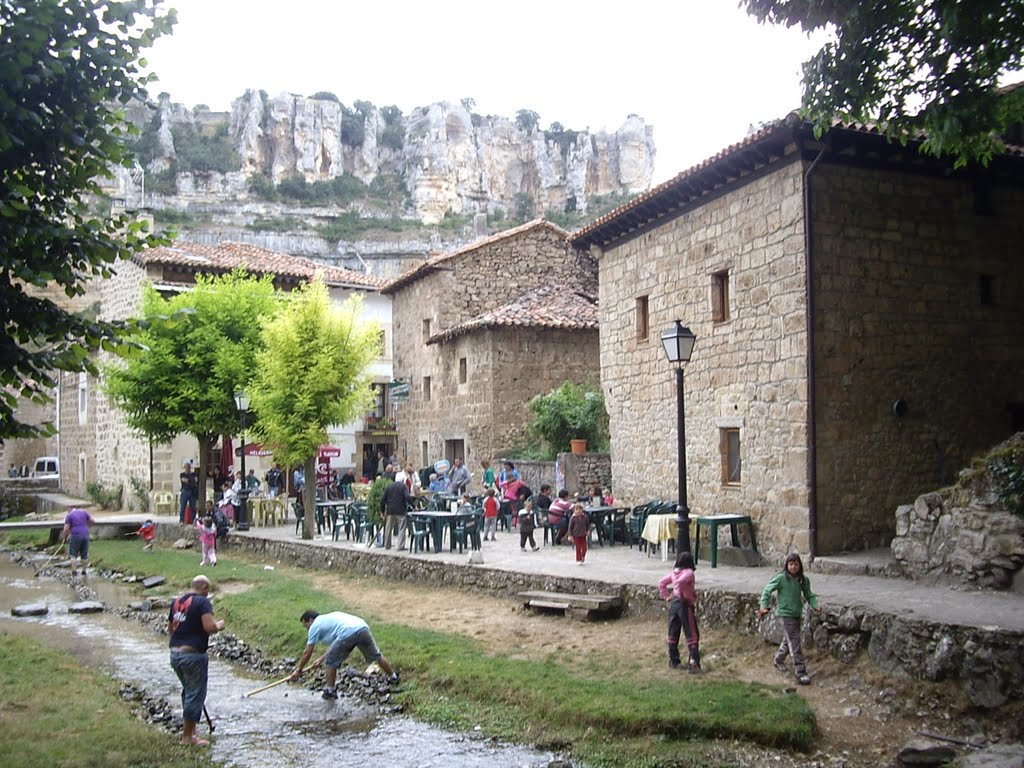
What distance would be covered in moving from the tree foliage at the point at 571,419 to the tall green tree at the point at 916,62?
13465 mm

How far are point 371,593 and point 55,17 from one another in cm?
1083

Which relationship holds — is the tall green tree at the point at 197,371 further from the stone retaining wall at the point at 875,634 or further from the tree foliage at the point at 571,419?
the stone retaining wall at the point at 875,634

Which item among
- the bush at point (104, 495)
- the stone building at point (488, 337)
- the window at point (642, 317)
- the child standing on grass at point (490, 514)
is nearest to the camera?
the window at point (642, 317)

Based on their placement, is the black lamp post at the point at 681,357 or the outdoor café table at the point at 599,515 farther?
the outdoor café table at the point at 599,515

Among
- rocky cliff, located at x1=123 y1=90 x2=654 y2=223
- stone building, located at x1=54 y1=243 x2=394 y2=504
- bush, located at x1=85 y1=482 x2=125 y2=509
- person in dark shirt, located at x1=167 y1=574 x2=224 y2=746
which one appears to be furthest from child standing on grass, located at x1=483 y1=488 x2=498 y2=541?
rocky cliff, located at x1=123 y1=90 x2=654 y2=223

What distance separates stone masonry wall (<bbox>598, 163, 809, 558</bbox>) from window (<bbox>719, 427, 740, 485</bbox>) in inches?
2.8

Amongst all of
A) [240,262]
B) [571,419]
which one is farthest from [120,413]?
[571,419]

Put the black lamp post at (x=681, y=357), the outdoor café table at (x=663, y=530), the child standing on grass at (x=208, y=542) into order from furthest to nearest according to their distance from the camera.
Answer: the child standing on grass at (x=208, y=542), the outdoor café table at (x=663, y=530), the black lamp post at (x=681, y=357)

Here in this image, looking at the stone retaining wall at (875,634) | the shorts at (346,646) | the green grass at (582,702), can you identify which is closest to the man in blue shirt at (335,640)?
the shorts at (346,646)

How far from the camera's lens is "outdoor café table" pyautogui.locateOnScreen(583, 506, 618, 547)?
685 inches

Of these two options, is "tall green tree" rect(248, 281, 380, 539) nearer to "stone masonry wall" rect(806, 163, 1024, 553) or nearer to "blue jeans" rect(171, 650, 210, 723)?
"stone masonry wall" rect(806, 163, 1024, 553)

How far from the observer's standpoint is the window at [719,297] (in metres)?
15.6

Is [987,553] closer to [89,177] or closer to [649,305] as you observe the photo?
[649,305]

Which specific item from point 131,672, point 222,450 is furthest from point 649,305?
point 222,450
